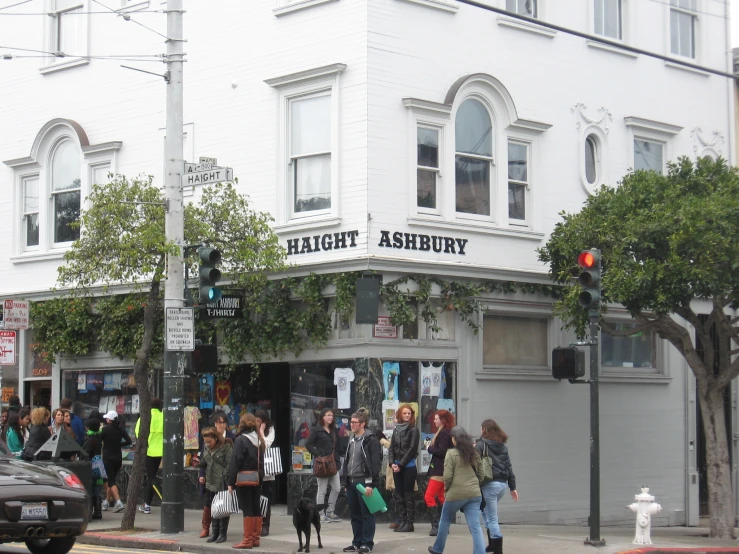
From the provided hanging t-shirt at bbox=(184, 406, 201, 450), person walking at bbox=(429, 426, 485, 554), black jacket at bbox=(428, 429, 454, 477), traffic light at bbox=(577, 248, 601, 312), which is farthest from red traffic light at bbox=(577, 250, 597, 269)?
hanging t-shirt at bbox=(184, 406, 201, 450)

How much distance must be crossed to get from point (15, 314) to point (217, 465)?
5940 mm

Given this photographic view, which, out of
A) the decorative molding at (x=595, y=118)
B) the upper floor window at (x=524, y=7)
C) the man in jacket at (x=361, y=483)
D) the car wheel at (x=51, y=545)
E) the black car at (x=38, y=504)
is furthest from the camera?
the decorative molding at (x=595, y=118)

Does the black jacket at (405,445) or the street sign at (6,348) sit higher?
the street sign at (6,348)

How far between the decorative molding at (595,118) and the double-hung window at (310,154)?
5.00 meters

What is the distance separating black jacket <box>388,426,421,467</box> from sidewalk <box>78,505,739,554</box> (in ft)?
3.57

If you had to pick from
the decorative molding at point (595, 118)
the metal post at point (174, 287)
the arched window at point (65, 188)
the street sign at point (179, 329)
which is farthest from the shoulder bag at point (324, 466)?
the arched window at point (65, 188)

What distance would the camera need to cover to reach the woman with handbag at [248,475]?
15875mm

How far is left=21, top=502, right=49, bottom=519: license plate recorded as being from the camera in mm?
12438

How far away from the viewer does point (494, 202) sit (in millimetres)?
21328

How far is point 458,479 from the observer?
572 inches

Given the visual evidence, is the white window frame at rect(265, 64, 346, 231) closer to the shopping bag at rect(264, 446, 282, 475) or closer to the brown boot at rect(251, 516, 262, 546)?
the shopping bag at rect(264, 446, 282, 475)

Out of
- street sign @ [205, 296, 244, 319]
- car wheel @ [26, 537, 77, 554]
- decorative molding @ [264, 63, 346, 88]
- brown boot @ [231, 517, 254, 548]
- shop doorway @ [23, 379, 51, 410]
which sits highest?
decorative molding @ [264, 63, 346, 88]

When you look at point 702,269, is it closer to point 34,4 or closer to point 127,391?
point 127,391

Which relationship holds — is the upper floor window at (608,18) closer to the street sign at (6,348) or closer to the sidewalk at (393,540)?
the sidewalk at (393,540)
